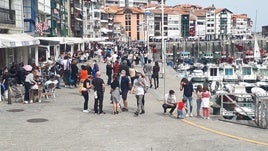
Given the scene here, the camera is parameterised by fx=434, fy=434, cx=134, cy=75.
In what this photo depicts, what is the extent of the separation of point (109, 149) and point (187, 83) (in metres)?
6.87

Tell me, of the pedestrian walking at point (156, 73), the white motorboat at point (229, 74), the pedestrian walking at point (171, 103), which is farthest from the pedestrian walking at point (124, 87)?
the white motorboat at point (229, 74)

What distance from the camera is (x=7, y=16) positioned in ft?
104

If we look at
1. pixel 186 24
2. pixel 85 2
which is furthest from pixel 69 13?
pixel 186 24

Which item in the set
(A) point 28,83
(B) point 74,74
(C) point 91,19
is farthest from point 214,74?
(C) point 91,19

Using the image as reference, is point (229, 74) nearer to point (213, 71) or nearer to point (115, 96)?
point (213, 71)

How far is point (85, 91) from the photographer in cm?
1850

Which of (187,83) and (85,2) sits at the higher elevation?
(85,2)

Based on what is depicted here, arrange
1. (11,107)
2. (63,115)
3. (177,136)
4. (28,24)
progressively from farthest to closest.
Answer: (28,24) → (11,107) → (63,115) → (177,136)

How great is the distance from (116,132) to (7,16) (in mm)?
20101

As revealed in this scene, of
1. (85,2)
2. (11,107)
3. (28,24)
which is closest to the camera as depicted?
(11,107)

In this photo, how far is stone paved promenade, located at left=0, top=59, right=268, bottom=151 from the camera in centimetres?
1292

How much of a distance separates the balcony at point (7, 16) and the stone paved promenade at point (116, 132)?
476 inches

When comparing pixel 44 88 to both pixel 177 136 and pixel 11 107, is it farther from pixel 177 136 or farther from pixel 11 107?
pixel 177 136

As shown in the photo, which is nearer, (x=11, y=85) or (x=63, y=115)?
(x=63, y=115)
